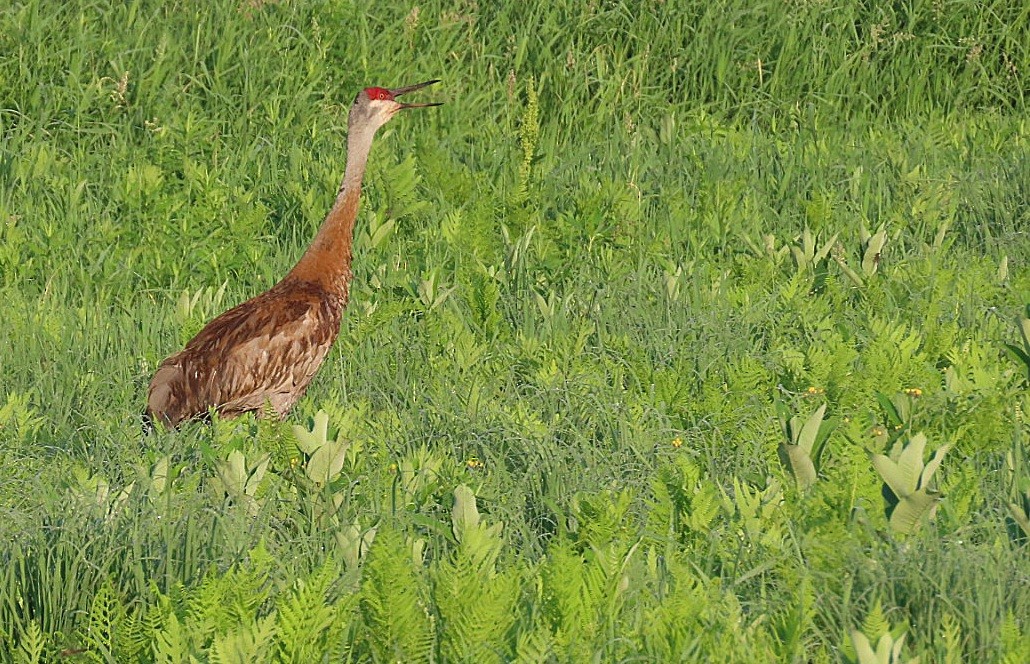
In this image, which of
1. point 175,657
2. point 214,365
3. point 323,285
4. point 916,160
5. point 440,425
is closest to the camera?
point 175,657

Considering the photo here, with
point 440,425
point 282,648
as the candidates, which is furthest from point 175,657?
point 440,425

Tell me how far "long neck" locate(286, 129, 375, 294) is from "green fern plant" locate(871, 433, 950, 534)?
2608mm

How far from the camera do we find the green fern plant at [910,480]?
359 cm

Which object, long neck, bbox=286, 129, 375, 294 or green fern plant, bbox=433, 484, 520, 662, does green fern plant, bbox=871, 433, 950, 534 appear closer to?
green fern plant, bbox=433, 484, 520, 662

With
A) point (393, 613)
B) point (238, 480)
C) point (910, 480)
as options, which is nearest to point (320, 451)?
point (238, 480)

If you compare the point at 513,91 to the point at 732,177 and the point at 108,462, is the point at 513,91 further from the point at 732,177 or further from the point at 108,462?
the point at 108,462

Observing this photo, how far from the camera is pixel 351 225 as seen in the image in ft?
19.2

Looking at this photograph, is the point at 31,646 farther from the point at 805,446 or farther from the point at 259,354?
the point at 259,354

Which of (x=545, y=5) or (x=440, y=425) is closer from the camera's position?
(x=440, y=425)

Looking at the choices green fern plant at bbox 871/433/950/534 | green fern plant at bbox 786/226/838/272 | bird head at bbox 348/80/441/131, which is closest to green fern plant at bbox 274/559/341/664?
green fern plant at bbox 871/433/950/534

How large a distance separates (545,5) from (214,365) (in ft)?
15.4

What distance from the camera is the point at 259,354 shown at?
17.4 ft

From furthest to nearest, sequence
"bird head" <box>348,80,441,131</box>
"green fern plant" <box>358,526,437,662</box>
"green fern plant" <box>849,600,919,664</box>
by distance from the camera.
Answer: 1. "bird head" <box>348,80,441,131</box>
2. "green fern plant" <box>358,526,437,662</box>
3. "green fern plant" <box>849,600,919,664</box>

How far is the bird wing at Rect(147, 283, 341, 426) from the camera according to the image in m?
5.21
